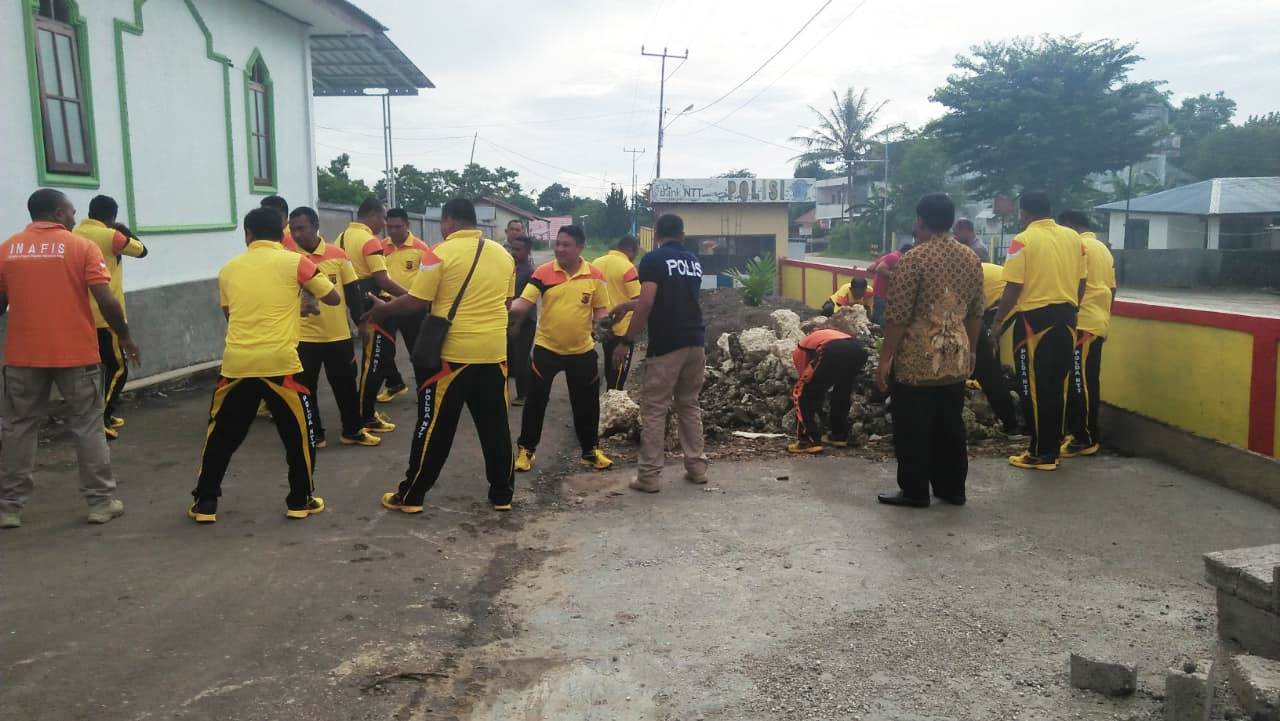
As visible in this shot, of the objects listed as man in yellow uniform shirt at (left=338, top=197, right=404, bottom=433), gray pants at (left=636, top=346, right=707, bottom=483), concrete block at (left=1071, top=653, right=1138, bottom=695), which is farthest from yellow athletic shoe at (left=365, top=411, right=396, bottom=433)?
concrete block at (left=1071, top=653, right=1138, bottom=695)

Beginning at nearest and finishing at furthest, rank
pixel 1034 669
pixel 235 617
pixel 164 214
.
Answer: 1. pixel 1034 669
2. pixel 235 617
3. pixel 164 214

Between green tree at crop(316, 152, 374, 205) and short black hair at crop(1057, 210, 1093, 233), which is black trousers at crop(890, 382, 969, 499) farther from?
green tree at crop(316, 152, 374, 205)

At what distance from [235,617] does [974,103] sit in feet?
130

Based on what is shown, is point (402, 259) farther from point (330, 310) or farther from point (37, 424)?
point (37, 424)

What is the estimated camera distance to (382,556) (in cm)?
493

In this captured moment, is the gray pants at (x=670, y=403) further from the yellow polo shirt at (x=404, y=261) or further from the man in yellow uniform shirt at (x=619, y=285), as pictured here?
the yellow polo shirt at (x=404, y=261)

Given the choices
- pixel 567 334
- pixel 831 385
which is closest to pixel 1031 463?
pixel 831 385

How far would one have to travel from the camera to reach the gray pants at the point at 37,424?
521cm

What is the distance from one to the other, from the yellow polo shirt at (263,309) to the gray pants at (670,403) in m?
2.24

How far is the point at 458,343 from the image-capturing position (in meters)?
5.58

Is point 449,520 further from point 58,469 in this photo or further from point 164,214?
point 164,214

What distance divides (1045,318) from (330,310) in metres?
5.10

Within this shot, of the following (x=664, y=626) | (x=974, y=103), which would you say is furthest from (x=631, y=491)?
(x=974, y=103)

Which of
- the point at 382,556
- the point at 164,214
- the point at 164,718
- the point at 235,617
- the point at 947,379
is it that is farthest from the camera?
the point at 164,214
